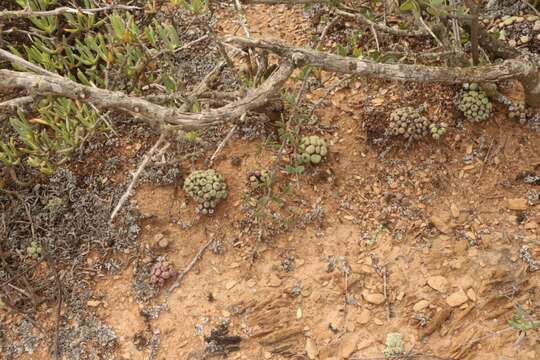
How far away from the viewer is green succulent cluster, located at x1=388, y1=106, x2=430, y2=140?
→ 305cm

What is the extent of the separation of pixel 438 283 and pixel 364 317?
1.39ft

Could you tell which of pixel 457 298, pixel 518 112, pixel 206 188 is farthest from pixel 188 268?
pixel 518 112

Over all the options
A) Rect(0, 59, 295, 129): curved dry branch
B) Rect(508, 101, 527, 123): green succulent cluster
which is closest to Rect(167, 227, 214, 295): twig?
Rect(0, 59, 295, 129): curved dry branch

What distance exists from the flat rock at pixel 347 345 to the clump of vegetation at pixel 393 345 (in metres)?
0.16

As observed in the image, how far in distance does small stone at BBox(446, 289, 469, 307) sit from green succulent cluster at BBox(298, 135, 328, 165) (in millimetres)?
1045

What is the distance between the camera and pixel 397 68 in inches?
101

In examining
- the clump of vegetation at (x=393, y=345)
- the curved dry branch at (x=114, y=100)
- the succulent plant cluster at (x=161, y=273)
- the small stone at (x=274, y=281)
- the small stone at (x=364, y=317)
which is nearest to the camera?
the curved dry branch at (x=114, y=100)

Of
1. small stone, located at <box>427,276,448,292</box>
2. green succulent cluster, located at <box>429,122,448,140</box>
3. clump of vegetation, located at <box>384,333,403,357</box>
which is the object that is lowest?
clump of vegetation, located at <box>384,333,403,357</box>

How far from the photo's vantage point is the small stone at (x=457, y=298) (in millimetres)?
2684

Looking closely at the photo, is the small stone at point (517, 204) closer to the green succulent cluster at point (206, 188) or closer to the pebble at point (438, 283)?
the pebble at point (438, 283)

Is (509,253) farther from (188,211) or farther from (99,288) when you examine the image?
(99,288)

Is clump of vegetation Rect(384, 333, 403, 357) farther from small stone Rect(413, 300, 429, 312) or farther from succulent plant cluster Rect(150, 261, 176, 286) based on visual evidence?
succulent plant cluster Rect(150, 261, 176, 286)

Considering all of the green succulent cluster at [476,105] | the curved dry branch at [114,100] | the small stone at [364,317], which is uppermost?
the curved dry branch at [114,100]

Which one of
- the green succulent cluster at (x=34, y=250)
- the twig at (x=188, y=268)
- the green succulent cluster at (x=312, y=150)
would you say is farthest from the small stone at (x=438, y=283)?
the green succulent cluster at (x=34, y=250)
